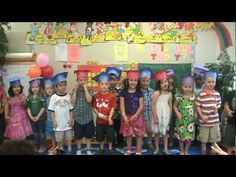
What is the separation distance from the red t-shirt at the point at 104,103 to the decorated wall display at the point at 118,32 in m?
0.53

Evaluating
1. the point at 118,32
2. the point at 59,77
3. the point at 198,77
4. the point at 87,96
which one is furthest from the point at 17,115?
the point at 198,77

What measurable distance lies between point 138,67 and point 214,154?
3.66ft

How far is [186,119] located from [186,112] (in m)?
0.07

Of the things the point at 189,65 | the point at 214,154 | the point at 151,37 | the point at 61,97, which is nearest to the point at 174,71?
the point at 189,65

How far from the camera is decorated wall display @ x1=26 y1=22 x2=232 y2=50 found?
12.1 feet

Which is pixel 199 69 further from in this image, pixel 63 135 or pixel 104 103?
pixel 63 135

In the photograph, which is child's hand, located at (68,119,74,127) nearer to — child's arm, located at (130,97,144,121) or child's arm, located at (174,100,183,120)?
child's arm, located at (130,97,144,121)

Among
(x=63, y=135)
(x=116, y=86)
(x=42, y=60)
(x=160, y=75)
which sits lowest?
(x=63, y=135)

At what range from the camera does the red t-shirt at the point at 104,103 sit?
12.2 ft

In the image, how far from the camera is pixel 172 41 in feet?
12.3

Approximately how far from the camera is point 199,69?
371cm

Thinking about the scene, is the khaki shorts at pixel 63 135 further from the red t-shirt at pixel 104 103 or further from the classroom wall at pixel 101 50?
the classroom wall at pixel 101 50

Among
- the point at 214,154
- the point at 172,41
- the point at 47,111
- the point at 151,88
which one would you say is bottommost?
the point at 214,154

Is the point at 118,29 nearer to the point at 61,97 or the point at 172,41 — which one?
the point at 172,41
